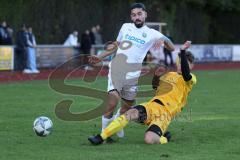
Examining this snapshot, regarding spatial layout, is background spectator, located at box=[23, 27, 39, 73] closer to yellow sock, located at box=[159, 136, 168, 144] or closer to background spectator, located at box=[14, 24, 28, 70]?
background spectator, located at box=[14, 24, 28, 70]

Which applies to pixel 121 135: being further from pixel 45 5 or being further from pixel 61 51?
pixel 45 5

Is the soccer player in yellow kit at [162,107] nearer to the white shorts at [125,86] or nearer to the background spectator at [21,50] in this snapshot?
the white shorts at [125,86]

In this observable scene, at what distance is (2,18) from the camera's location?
38.1 meters

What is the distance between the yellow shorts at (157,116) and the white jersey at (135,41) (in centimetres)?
72

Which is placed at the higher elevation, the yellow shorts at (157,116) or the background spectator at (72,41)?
the yellow shorts at (157,116)

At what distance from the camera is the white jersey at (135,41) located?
11.7 meters

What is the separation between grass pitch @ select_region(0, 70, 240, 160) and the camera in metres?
10.1

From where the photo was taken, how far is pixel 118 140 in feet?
38.5

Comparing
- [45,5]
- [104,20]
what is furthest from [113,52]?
[104,20]

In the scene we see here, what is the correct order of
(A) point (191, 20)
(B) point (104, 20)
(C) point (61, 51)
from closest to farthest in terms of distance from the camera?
(C) point (61, 51), (B) point (104, 20), (A) point (191, 20)

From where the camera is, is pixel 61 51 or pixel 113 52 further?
pixel 61 51

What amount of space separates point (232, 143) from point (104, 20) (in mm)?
34122

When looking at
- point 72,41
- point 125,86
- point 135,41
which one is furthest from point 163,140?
point 72,41

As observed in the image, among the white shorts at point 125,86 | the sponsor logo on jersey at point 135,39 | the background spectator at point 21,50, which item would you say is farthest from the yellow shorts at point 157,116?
the background spectator at point 21,50
